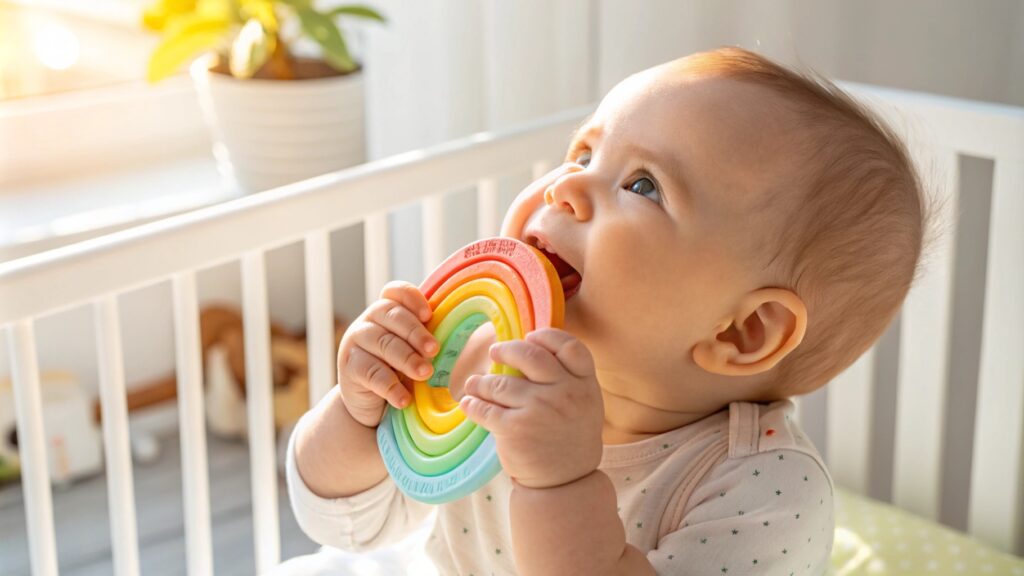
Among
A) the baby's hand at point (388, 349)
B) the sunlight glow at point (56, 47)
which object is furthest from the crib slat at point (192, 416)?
the sunlight glow at point (56, 47)

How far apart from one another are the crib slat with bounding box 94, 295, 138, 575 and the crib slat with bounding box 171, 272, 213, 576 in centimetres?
6

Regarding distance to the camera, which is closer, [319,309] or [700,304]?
[700,304]

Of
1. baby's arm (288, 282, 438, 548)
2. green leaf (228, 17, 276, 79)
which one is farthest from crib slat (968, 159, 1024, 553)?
green leaf (228, 17, 276, 79)

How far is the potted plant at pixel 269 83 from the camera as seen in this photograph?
1.91 metres

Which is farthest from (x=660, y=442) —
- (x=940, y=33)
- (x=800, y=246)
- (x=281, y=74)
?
(x=281, y=74)

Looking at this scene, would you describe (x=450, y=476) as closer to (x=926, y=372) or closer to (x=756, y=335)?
(x=756, y=335)

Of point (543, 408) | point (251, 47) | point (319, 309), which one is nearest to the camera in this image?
point (543, 408)

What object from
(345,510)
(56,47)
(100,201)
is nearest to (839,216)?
(345,510)

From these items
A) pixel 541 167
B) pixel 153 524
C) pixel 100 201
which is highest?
pixel 541 167

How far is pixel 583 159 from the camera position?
910mm

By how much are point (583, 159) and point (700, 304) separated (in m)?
0.14

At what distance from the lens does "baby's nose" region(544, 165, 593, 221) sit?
0.84 metres

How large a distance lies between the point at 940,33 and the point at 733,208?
0.71 metres

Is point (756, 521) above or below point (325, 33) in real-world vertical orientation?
below
